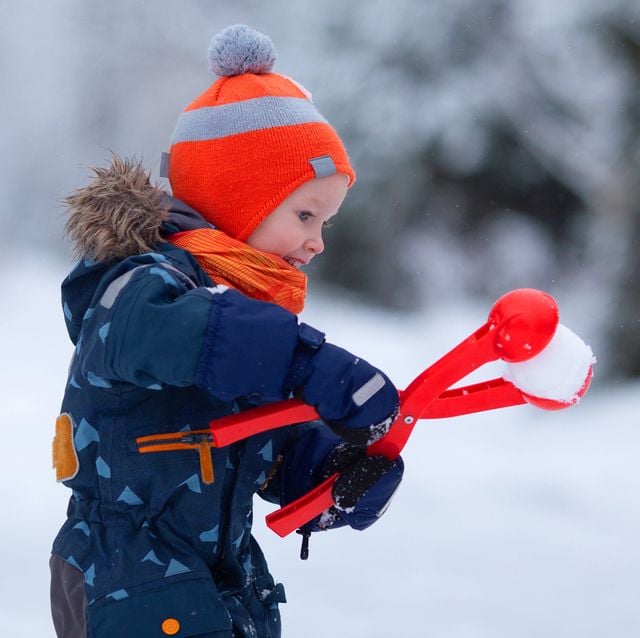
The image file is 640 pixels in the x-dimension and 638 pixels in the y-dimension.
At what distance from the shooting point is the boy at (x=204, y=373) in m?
0.82

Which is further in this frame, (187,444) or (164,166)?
(164,166)

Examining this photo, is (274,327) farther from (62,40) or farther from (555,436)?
(62,40)

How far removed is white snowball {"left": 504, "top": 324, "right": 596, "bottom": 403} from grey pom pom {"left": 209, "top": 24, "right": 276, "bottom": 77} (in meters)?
0.47

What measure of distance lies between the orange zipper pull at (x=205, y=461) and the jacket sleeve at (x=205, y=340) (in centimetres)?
12

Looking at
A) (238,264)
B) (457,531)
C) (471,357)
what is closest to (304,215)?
(238,264)

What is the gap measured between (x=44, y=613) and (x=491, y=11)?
7.41 feet

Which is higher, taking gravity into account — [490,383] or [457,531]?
[457,531]

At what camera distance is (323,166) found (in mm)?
1019

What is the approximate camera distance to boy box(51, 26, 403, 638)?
0.82 metres

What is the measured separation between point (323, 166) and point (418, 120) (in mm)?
2103

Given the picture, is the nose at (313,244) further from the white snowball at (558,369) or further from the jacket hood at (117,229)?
the white snowball at (558,369)

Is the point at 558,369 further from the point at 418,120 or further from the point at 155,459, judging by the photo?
the point at 418,120

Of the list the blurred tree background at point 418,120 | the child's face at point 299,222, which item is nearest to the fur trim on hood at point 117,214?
the child's face at point 299,222

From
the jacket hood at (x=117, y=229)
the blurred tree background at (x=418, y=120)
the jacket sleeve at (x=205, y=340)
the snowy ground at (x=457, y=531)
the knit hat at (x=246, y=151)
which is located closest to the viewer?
the jacket sleeve at (x=205, y=340)
